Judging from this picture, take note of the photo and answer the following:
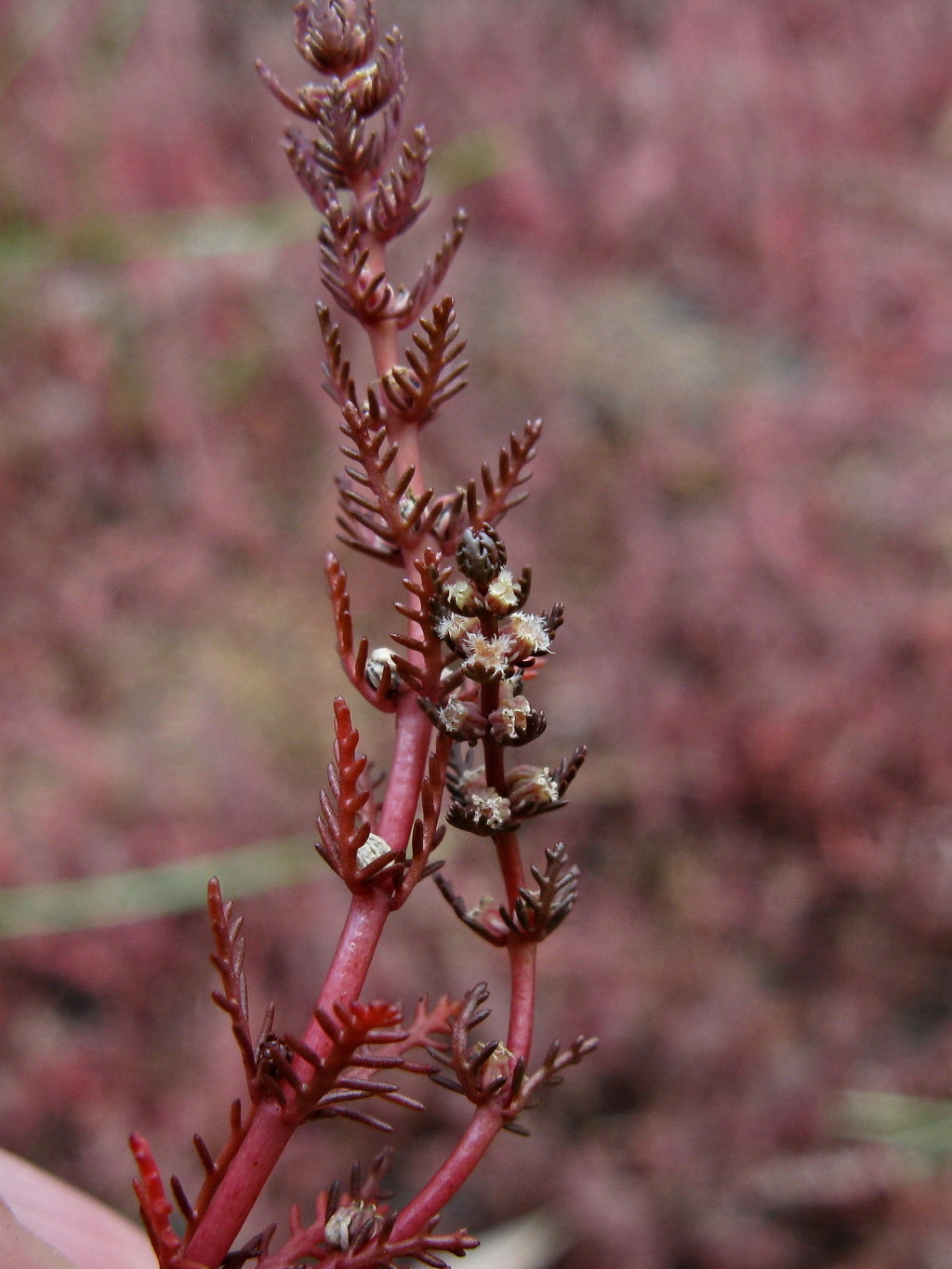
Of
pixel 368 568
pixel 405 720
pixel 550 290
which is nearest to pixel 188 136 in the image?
pixel 550 290

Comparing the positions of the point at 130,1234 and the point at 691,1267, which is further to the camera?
the point at 691,1267

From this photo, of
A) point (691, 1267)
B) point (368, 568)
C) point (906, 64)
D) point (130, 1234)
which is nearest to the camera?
point (130, 1234)

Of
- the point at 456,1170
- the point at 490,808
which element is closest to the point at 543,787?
the point at 490,808

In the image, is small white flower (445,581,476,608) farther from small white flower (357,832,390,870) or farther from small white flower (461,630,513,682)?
small white flower (357,832,390,870)

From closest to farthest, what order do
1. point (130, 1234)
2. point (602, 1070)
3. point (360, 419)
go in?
point (360, 419) < point (130, 1234) < point (602, 1070)

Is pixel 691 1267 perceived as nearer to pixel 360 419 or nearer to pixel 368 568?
pixel 368 568

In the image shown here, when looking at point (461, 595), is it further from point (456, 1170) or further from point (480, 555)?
point (456, 1170)

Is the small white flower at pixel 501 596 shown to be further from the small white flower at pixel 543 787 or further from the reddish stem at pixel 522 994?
the reddish stem at pixel 522 994
